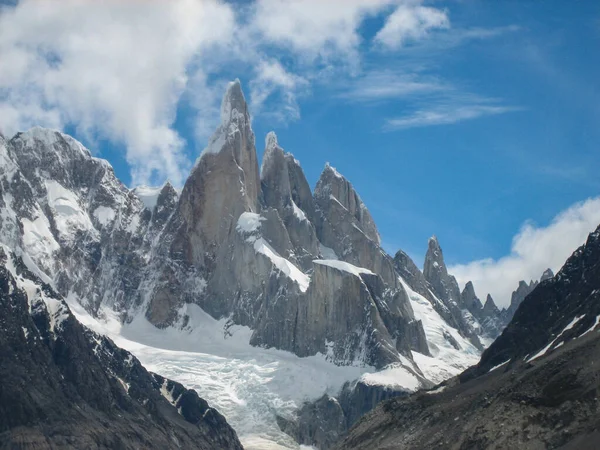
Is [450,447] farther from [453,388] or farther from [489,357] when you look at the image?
[489,357]

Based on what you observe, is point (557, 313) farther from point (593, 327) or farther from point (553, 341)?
point (593, 327)

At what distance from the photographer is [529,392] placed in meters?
121

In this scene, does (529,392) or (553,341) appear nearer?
(529,392)

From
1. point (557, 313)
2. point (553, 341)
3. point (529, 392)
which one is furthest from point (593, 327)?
point (557, 313)

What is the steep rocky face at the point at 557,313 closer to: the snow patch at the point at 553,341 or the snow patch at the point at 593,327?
the snow patch at the point at 553,341

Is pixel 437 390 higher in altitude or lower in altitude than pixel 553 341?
higher

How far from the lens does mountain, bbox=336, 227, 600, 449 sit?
11269 cm

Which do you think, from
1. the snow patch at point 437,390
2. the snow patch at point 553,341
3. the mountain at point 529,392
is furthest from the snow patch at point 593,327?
the snow patch at point 437,390

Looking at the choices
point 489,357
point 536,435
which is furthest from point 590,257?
point 536,435

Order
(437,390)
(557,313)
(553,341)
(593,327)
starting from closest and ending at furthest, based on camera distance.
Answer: (593,327)
(553,341)
(557,313)
(437,390)

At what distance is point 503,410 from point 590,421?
15255 millimetres

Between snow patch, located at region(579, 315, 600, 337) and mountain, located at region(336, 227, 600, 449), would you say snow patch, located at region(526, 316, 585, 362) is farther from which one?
snow patch, located at region(579, 315, 600, 337)

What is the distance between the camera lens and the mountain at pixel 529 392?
112688mm

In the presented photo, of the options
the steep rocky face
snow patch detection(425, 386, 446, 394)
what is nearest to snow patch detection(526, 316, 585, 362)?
the steep rocky face
